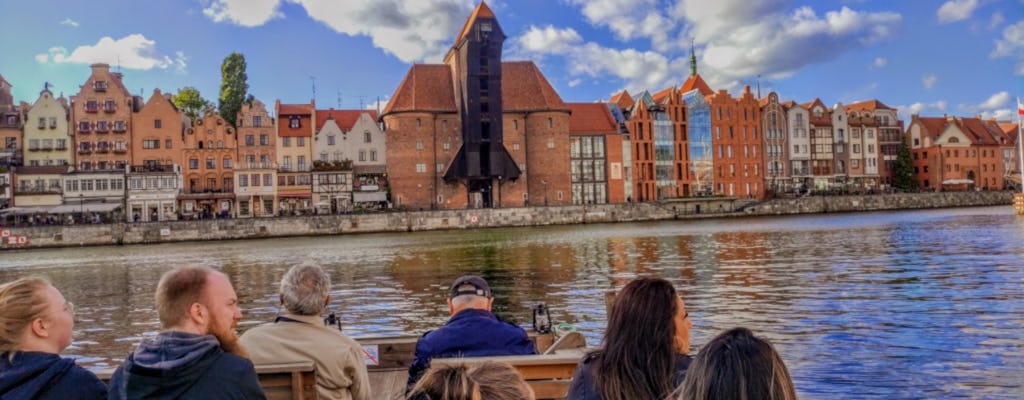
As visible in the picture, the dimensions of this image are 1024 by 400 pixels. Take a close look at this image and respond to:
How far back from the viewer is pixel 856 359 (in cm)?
1119

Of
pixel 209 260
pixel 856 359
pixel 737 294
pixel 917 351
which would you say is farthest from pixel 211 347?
pixel 209 260

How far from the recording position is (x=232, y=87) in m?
87.4

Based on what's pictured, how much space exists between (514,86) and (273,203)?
1081 inches

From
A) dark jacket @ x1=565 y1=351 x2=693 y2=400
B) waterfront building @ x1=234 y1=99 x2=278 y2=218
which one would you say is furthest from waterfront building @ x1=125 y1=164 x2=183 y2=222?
dark jacket @ x1=565 y1=351 x2=693 y2=400

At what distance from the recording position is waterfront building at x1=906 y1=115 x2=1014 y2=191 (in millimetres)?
106625

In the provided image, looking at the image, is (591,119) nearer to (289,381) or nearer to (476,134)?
(476,134)

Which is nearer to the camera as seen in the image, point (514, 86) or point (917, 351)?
point (917, 351)

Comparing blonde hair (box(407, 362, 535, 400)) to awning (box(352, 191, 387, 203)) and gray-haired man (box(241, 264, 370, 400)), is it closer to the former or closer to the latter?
gray-haired man (box(241, 264, 370, 400))

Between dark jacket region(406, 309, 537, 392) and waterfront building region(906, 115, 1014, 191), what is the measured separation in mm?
112752

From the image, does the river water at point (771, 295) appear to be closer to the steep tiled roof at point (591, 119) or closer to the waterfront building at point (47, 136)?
the waterfront building at point (47, 136)

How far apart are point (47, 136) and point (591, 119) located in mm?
54704

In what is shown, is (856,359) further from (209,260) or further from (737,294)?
(209,260)

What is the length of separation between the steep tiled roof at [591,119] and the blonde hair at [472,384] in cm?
8609

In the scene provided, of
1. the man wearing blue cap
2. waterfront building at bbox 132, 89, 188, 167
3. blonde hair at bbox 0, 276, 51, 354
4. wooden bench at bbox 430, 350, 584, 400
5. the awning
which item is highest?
waterfront building at bbox 132, 89, 188, 167
